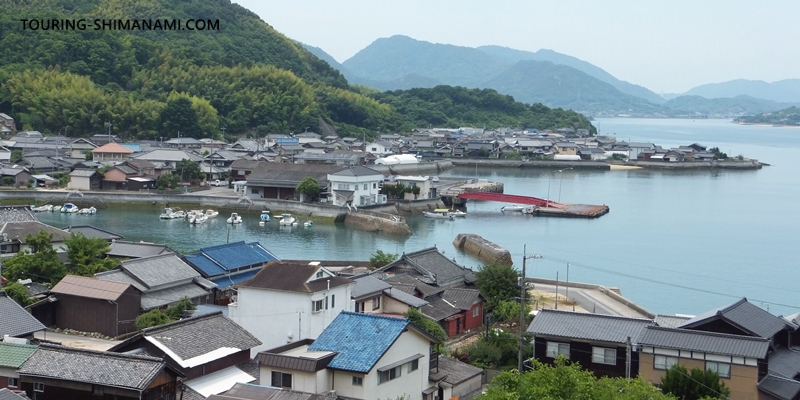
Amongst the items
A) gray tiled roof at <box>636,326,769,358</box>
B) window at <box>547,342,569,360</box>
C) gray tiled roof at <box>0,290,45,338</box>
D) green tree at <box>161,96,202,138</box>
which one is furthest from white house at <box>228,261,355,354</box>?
green tree at <box>161,96,202,138</box>

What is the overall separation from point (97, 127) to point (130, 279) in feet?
87.5

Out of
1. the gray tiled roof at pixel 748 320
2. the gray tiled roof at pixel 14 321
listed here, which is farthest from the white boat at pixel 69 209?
the gray tiled roof at pixel 748 320

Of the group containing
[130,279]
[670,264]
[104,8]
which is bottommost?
[670,264]

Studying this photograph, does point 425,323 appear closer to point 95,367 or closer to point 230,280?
point 230,280

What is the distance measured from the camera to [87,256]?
10.9 metres

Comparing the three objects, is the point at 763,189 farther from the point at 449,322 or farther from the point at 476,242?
the point at 449,322

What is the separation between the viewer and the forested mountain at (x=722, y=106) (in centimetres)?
16012

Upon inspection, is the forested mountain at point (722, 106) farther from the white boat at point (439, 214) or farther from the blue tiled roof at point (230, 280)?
the blue tiled roof at point (230, 280)

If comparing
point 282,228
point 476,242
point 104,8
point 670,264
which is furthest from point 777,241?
point 104,8

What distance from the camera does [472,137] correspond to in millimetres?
45594

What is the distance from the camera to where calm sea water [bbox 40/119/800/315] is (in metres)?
15.5

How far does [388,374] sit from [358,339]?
332mm

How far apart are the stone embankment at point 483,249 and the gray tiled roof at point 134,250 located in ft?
20.3

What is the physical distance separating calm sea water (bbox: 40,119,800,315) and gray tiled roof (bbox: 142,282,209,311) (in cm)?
619
